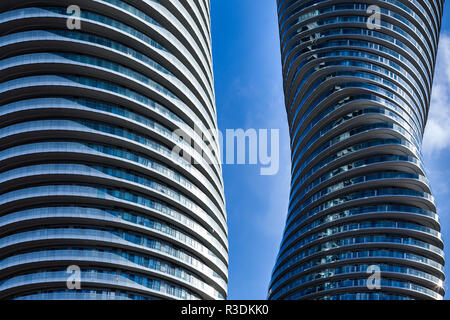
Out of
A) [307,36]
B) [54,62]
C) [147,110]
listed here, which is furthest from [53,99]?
[307,36]

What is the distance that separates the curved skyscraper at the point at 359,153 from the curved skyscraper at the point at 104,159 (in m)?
32.4

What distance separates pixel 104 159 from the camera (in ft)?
316

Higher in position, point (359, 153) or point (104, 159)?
point (359, 153)

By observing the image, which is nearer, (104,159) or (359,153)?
(104,159)

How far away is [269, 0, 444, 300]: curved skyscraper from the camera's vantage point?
127 metres

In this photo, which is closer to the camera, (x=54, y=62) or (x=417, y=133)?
(x=54, y=62)

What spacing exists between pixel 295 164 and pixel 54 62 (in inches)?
2816

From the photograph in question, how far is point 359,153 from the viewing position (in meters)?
136

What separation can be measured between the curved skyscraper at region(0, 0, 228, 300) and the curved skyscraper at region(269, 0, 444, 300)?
32.4 metres

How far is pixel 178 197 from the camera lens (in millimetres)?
102188

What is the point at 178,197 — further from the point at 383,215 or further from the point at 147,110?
the point at 383,215

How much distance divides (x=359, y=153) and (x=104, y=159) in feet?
192

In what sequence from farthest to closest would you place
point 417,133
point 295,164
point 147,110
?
point 295,164
point 417,133
point 147,110

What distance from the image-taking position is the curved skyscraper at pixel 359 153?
127m
